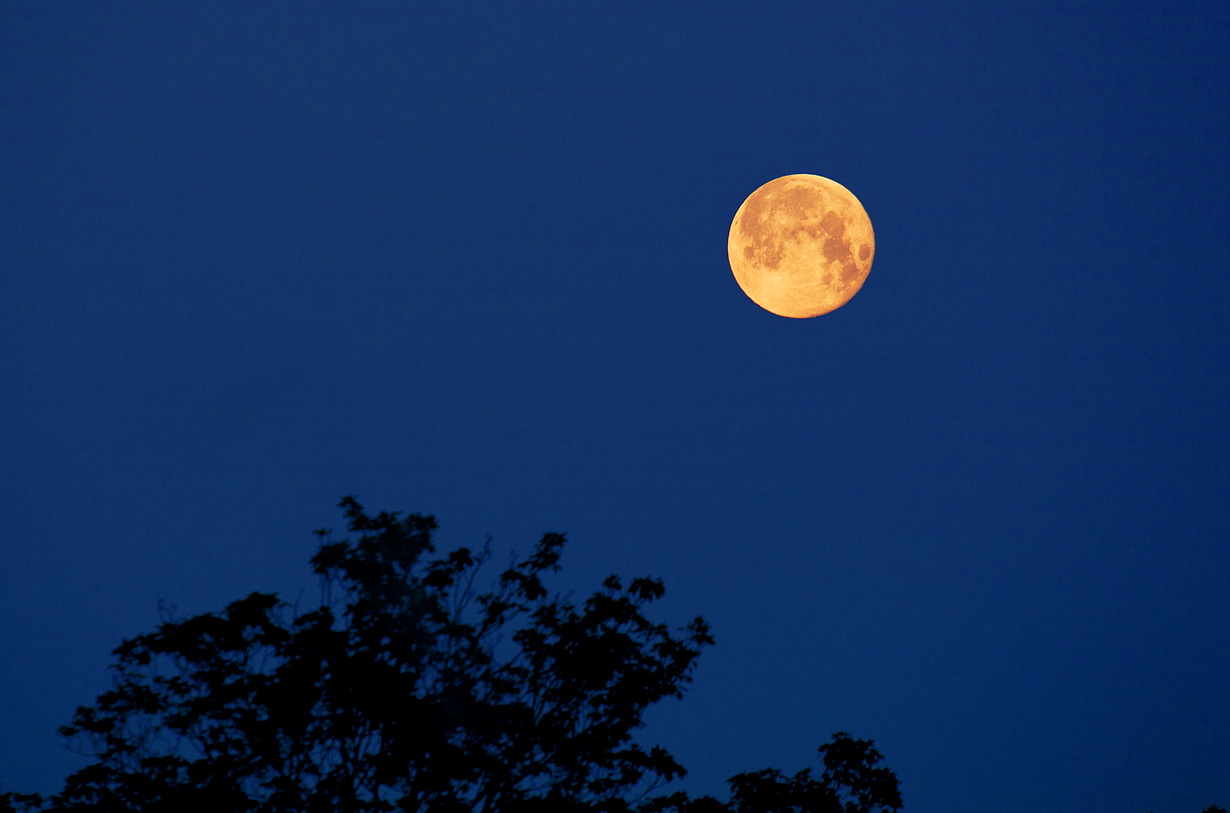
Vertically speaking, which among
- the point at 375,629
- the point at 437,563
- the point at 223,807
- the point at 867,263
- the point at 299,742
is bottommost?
the point at 223,807

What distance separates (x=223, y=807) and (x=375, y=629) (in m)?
3.49

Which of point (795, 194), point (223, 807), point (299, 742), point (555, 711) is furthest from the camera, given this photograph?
point (795, 194)

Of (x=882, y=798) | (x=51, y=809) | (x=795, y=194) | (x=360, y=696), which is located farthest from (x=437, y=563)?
(x=795, y=194)

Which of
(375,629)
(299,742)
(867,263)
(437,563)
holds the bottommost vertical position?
(299,742)

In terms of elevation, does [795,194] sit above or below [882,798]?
above

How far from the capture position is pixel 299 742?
1580cm

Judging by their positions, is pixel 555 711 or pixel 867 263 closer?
pixel 555 711

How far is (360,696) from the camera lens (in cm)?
1526

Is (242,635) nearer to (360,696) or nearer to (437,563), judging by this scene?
(360,696)

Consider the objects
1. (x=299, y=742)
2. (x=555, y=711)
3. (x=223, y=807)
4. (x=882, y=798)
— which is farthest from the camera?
(x=882, y=798)

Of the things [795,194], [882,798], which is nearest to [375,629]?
[882,798]

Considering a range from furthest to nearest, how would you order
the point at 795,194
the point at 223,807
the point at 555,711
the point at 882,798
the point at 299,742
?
1. the point at 795,194
2. the point at 882,798
3. the point at 555,711
4. the point at 299,742
5. the point at 223,807

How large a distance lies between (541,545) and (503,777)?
4173mm

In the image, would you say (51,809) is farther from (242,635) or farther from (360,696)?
(360,696)
